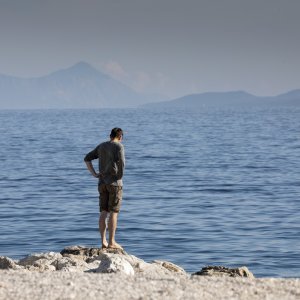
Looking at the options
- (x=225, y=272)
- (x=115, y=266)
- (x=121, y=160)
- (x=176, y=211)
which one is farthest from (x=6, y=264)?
(x=176, y=211)

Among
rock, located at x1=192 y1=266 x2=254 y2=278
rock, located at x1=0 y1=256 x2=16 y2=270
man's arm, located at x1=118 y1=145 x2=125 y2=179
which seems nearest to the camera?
rock, located at x1=192 y1=266 x2=254 y2=278

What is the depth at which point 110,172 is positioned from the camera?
16188mm

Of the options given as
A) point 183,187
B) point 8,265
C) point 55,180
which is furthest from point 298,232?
point 55,180

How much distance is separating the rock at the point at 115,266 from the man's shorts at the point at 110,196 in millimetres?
2984

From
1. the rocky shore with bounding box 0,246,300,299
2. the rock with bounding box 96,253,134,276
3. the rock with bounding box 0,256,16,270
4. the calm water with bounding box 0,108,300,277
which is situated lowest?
the calm water with bounding box 0,108,300,277

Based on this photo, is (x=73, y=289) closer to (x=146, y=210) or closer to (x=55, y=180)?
(x=146, y=210)

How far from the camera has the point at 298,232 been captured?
23.5 m

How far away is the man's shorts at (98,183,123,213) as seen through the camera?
1630 centimetres

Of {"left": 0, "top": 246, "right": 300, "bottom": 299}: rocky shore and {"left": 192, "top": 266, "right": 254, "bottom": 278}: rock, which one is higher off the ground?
{"left": 0, "top": 246, "right": 300, "bottom": 299}: rocky shore

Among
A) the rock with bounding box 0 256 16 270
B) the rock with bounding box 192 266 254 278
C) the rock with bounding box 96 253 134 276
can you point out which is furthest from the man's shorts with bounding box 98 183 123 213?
the rock with bounding box 96 253 134 276

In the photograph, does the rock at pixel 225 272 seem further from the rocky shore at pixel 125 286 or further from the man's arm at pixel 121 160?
the man's arm at pixel 121 160

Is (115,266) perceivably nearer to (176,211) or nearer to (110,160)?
(110,160)

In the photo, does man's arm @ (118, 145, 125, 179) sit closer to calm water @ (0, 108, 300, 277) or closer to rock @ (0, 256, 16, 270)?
rock @ (0, 256, 16, 270)

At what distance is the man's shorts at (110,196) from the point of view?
1630 cm
